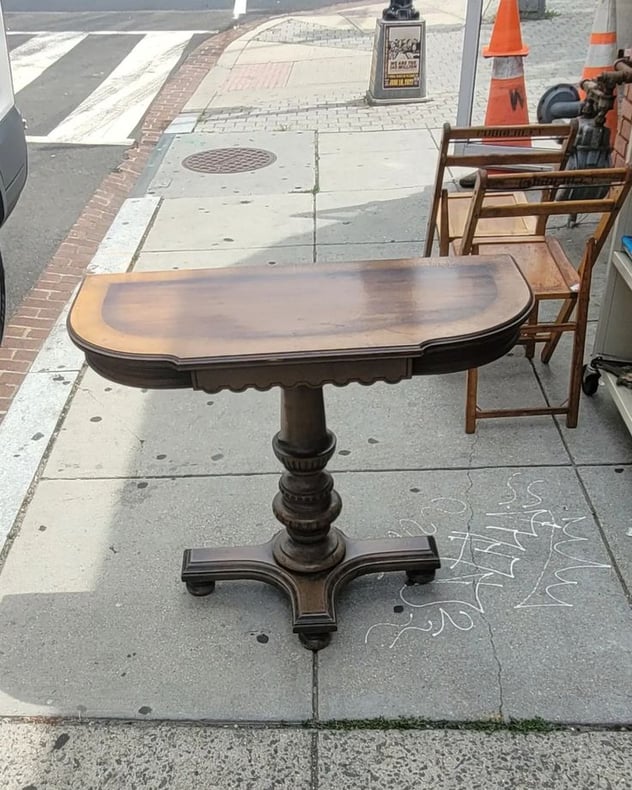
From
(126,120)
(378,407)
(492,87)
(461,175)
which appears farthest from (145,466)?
(126,120)

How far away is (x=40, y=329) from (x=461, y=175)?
366 cm

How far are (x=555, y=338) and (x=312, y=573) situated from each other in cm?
193

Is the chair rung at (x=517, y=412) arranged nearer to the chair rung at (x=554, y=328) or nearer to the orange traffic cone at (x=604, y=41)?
the chair rung at (x=554, y=328)

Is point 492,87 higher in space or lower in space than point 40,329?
higher

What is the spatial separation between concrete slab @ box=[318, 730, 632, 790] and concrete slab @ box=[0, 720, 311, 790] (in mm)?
115

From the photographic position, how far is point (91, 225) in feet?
20.1

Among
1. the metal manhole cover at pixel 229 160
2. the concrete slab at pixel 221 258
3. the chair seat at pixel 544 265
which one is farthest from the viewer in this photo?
the metal manhole cover at pixel 229 160

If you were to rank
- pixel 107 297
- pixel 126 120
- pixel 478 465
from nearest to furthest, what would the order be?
pixel 107 297, pixel 478 465, pixel 126 120

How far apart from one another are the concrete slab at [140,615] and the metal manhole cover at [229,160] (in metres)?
4.47

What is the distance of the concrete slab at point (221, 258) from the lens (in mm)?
5254

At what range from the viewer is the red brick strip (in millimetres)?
4289

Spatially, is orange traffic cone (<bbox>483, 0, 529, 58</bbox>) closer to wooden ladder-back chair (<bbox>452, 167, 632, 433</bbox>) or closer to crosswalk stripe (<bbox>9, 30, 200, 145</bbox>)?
wooden ladder-back chair (<bbox>452, 167, 632, 433</bbox>)

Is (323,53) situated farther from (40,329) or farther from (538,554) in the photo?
(538,554)

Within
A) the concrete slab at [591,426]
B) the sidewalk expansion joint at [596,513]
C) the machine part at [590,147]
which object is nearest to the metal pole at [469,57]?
the machine part at [590,147]
